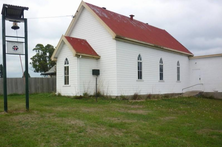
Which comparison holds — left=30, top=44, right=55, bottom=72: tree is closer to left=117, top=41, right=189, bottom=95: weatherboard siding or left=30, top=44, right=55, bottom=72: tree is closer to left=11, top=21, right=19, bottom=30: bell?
left=117, top=41, right=189, bottom=95: weatherboard siding

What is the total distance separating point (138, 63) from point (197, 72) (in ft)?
33.8

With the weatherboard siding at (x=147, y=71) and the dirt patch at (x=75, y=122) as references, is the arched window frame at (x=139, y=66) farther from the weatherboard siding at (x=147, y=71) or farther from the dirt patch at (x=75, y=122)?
the dirt patch at (x=75, y=122)

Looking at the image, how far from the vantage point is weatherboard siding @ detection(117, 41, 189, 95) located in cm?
1775

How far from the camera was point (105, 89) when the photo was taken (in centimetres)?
1803

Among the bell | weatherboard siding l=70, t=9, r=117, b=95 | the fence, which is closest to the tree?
the fence

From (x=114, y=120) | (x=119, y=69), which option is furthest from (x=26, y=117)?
(x=119, y=69)

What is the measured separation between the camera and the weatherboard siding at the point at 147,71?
58.2 feet

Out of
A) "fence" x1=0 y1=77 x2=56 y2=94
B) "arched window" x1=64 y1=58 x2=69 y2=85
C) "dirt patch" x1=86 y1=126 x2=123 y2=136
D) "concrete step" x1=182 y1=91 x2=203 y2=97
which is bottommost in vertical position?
"concrete step" x1=182 y1=91 x2=203 y2=97

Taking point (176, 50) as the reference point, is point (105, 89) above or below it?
below

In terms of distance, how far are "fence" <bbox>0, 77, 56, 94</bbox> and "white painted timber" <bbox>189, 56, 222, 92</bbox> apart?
51.4 feet

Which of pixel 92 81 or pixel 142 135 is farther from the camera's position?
pixel 92 81

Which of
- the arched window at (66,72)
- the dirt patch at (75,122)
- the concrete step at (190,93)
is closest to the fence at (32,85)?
the arched window at (66,72)

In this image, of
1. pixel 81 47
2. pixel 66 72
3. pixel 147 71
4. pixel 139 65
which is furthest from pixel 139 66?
pixel 66 72

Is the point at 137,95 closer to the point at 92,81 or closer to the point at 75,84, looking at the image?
the point at 92,81
